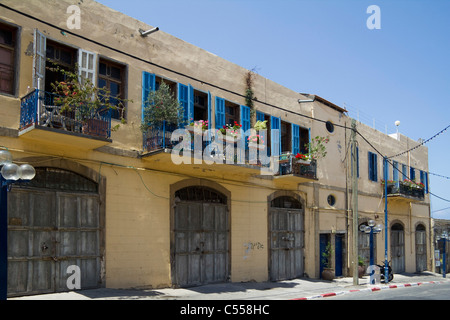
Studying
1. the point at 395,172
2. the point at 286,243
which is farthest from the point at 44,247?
the point at 395,172

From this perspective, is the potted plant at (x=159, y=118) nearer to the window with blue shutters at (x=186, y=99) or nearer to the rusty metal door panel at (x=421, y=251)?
the window with blue shutters at (x=186, y=99)

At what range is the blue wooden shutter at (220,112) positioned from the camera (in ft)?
54.4

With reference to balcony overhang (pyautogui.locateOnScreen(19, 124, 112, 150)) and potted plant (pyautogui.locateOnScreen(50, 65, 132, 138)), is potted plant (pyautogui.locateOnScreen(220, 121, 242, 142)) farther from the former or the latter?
balcony overhang (pyautogui.locateOnScreen(19, 124, 112, 150))

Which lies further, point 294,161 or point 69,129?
point 294,161

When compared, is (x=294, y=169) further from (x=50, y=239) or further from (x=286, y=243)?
(x=50, y=239)

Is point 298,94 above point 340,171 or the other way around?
above

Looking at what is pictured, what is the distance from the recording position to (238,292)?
48.8 feet

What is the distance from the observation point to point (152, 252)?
548 inches

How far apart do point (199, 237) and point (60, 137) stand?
624 cm

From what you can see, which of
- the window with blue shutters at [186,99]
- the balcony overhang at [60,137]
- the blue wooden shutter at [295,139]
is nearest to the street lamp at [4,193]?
the balcony overhang at [60,137]

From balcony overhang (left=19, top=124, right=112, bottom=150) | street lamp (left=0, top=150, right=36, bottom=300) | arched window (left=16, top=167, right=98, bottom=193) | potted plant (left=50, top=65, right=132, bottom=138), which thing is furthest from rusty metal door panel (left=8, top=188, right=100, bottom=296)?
street lamp (left=0, top=150, right=36, bottom=300)
